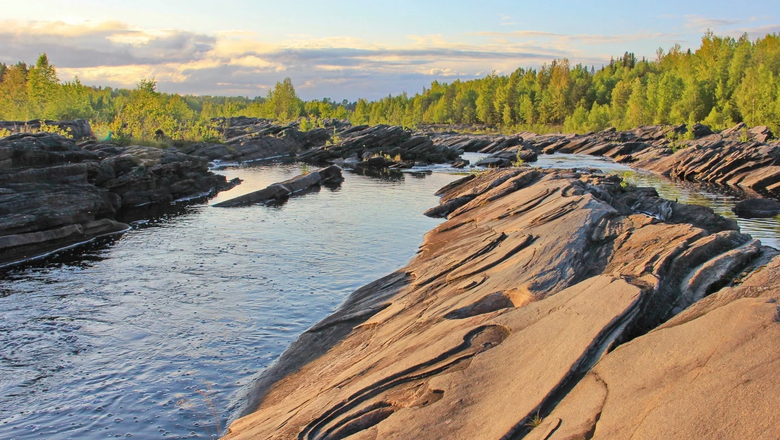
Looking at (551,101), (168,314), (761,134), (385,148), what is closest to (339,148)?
(385,148)

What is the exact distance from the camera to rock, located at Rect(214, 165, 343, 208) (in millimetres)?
36156

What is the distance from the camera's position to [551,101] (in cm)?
14712

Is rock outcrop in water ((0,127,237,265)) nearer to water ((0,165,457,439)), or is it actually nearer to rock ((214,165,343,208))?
water ((0,165,457,439))

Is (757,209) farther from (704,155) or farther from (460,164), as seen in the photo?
(460,164)

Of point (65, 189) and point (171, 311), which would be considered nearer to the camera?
point (171, 311)

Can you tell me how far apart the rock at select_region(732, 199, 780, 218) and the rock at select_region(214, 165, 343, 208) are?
1059 inches

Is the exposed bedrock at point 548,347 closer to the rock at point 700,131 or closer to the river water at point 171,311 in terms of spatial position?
the river water at point 171,311

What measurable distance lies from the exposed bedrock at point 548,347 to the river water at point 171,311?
139cm

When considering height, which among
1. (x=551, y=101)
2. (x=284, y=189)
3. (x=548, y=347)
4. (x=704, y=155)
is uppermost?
(x=551, y=101)

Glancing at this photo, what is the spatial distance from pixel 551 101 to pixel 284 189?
398 feet

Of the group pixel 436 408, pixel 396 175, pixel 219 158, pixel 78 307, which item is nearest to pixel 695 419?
pixel 436 408

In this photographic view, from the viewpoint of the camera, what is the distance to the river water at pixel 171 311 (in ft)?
36.0

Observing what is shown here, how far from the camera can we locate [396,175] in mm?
54625

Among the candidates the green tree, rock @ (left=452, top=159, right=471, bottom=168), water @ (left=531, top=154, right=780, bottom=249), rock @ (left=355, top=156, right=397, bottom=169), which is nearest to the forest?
the green tree
